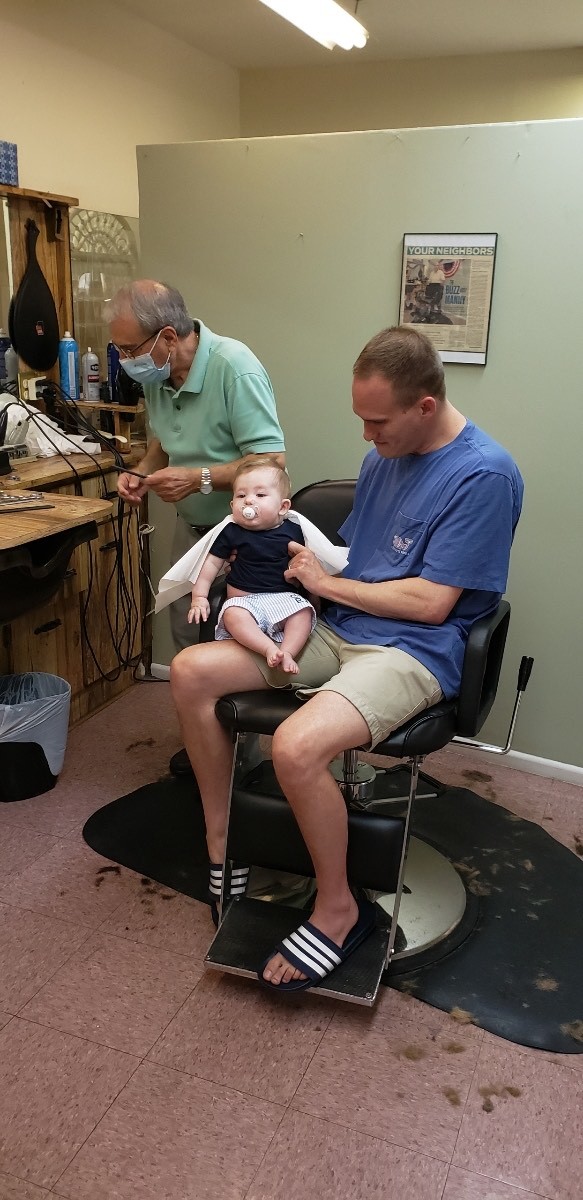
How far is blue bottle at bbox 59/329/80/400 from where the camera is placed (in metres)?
2.90

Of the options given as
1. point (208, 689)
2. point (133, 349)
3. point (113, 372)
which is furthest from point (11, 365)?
point (208, 689)

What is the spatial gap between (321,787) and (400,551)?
53cm

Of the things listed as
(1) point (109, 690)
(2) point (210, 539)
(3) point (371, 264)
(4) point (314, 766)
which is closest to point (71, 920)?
(4) point (314, 766)

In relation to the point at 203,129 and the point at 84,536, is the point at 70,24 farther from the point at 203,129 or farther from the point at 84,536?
the point at 84,536

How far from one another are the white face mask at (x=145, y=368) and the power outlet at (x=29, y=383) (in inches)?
30.4

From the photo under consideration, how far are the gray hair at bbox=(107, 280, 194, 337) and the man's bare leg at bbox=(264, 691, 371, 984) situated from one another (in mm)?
1003

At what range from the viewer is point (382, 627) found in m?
1.84

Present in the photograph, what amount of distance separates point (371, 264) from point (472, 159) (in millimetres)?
367

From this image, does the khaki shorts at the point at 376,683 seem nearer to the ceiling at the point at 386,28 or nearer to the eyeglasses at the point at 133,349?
the eyeglasses at the point at 133,349

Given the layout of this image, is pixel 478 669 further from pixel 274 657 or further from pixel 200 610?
pixel 200 610

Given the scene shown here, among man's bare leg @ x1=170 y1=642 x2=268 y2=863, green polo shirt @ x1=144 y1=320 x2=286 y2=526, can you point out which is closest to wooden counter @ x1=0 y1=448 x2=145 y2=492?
green polo shirt @ x1=144 y1=320 x2=286 y2=526

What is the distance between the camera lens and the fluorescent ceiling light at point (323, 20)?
105 inches

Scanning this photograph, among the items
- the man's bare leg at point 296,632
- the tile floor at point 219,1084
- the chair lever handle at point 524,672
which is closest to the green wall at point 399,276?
the chair lever handle at point 524,672

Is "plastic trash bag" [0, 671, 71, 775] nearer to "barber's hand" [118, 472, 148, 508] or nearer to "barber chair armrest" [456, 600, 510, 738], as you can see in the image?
"barber's hand" [118, 472, 148, 508]
